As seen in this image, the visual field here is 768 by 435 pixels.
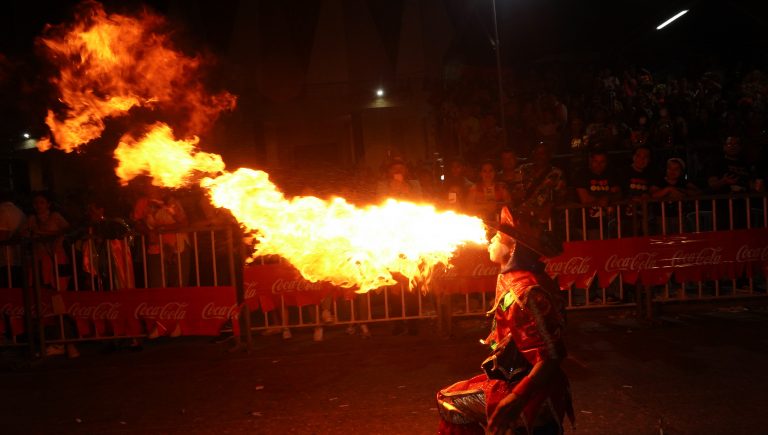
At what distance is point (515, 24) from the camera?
11484 millimetres

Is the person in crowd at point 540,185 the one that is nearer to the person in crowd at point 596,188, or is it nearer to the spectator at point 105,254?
the person in crowd at point 596,188

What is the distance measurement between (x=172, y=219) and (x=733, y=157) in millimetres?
7114

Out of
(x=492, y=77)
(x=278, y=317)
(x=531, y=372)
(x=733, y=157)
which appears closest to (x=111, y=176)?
(x=278, y=317)

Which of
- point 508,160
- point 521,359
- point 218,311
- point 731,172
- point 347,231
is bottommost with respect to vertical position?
point 218,311

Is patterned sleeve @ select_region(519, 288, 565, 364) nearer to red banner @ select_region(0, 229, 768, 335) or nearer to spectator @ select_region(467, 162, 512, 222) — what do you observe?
red banner @ select_region(0, 229, 768, 335)

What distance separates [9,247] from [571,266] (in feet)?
21.3

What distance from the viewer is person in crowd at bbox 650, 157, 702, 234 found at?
25.6 ft

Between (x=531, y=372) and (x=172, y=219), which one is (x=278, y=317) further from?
(x=531, y=372)

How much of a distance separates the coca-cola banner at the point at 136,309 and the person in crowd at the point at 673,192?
5.24 metres

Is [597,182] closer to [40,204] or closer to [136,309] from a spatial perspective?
[136,309]

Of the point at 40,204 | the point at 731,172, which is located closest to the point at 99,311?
the point at 40,204

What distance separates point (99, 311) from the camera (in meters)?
7.41

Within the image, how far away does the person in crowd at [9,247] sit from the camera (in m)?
7.66

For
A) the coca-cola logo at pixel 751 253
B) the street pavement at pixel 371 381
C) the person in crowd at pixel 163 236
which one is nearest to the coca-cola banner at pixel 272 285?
the street pavement at pixel 371 381
